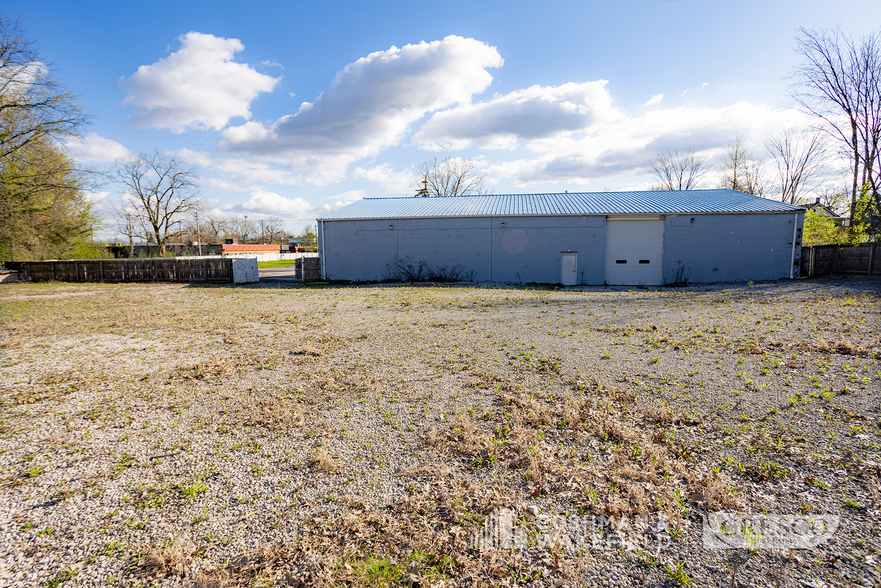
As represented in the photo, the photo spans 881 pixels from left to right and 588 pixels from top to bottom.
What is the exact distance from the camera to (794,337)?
24.1 feet

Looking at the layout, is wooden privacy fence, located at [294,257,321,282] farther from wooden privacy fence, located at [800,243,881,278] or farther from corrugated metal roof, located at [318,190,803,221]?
wooden privacy fence, located at [800,243,881,278]

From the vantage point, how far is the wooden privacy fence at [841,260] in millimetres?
16828

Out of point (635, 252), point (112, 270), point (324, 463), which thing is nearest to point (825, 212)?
point (635, 252)

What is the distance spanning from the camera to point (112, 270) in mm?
23469

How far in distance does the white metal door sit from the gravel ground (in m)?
12.5

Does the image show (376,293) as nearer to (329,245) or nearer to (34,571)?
(329,245)

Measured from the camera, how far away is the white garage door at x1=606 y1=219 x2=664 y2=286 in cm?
1970

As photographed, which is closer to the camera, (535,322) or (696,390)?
(696,390)

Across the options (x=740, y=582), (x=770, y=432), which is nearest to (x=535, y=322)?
(x=770, y=432)

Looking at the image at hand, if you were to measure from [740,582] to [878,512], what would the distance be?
1.43 meters

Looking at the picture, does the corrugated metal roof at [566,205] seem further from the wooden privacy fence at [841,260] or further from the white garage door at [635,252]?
the wooden privacy fence at [841,260]

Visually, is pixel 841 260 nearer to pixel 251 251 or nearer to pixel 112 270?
pixel 112 270

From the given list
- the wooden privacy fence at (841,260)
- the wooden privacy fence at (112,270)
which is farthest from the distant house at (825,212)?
the wooden privacy fence at (112,270)

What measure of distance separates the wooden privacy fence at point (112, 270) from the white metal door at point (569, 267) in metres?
20.9
